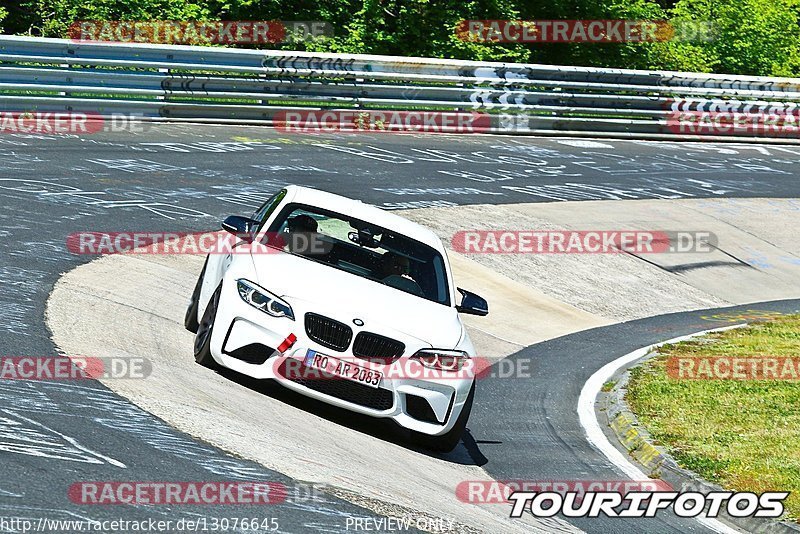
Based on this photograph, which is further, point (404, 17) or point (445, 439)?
point (404, 17)

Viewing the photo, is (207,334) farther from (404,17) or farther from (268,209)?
(404,17)

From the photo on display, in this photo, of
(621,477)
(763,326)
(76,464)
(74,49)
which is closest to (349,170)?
(74,49)

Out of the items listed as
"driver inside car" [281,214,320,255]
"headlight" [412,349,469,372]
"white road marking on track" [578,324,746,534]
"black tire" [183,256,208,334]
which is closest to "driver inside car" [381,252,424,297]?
"driver inside car" [281,214,320,255]

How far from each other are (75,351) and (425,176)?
1162cm

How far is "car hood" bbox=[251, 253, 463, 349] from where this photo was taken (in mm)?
8445

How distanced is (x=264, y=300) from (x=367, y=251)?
1402 mm

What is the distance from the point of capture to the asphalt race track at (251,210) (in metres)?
6.51

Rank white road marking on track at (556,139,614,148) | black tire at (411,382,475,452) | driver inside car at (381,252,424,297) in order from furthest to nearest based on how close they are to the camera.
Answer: white road marking on track at (556,139,614,148) < driver inside car at (381,252,424,297) < black tire at (411,382,475,452)

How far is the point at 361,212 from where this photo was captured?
32.8 ft

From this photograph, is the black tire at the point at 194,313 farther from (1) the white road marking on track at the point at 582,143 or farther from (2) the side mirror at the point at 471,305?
(1) the white road marking on track at the point at 582,143

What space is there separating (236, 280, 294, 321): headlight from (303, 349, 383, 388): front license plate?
0.32m

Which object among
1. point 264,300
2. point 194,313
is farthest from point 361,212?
point 264,300

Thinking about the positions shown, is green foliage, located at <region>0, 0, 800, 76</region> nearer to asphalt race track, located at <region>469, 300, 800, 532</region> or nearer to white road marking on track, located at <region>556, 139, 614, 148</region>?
white road marking on track, located at <region>556, 139, 614, 148</region>

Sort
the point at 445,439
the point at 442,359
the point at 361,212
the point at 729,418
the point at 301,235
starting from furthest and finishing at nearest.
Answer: the point at 729,418, the point at 361,212, the point at 301,235, the point at 445,439, the point at 442,359
